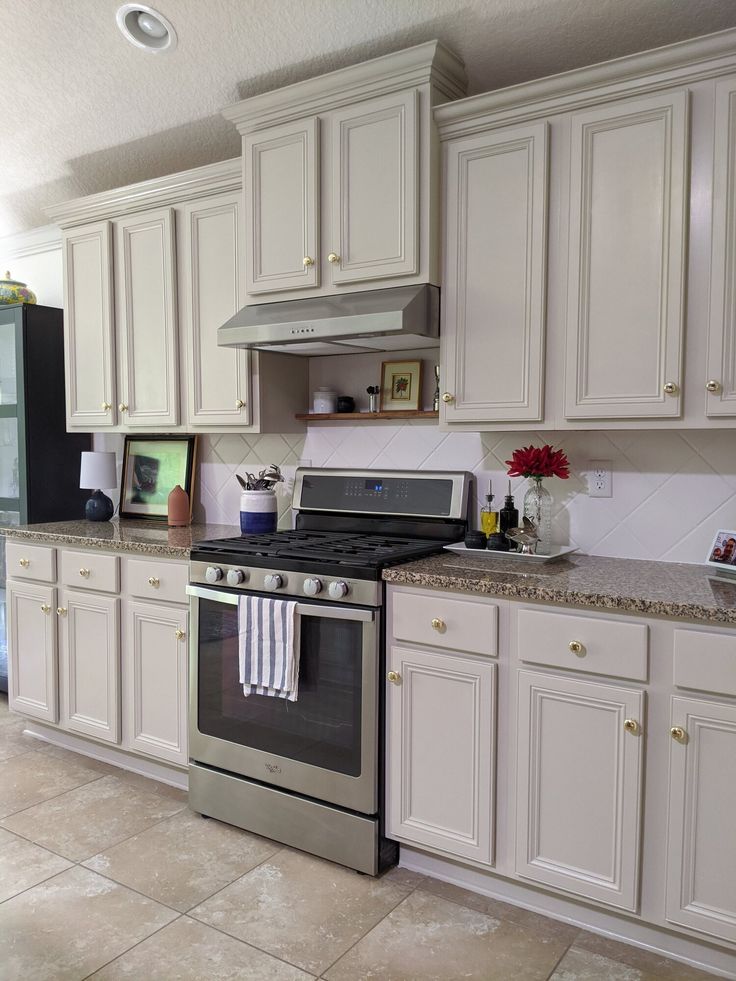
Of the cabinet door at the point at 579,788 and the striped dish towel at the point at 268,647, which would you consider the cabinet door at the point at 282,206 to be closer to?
the striped dish towel at the point at 268,647

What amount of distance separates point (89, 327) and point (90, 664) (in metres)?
1.53

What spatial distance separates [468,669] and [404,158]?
5.31 ft

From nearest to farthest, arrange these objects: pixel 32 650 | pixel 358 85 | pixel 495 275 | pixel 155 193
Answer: pixel 495 275 < pixel 358 85 < pixel 155 193 < pixel 32 650

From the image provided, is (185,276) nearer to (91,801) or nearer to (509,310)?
(509,310)

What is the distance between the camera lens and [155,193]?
10.5 ft

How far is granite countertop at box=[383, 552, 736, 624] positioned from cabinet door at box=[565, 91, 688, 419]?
1.54 feet

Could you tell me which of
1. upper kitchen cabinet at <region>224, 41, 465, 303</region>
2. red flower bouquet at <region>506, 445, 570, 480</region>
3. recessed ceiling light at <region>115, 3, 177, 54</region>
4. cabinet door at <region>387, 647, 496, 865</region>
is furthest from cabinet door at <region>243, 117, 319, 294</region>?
cabinet door at <region>387, 647, 496, 865</region>

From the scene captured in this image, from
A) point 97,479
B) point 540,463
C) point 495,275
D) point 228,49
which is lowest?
point 97,479

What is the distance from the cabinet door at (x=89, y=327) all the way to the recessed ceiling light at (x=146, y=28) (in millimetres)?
1012

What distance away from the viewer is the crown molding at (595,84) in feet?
6.61

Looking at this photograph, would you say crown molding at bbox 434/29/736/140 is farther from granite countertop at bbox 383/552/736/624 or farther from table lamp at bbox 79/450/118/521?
table lamp at bbox 79/450/118/521

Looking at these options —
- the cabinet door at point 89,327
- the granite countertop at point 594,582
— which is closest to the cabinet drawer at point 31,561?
the cabinet door at point 89,327

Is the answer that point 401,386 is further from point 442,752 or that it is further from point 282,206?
point 442,752

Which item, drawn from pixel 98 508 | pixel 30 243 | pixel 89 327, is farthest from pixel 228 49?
pixel 30 243
